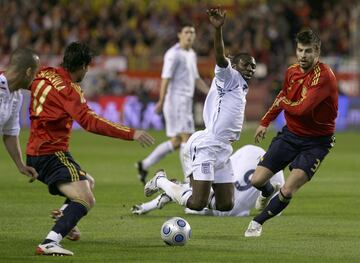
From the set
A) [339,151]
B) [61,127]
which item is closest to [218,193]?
[61,127]

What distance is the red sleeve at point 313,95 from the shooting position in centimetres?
1035

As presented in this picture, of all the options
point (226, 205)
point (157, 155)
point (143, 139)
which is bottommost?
point (157, 155)

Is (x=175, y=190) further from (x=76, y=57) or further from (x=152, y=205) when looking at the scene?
(x=76, y=57)

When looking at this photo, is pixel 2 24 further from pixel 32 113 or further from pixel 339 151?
pixel 32 113

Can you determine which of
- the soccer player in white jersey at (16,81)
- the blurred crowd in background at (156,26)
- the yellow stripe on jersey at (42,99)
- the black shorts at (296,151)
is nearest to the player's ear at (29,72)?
the soccer player in white jersey at (16,81)

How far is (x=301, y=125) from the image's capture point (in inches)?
424

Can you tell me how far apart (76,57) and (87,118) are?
88 centimetres

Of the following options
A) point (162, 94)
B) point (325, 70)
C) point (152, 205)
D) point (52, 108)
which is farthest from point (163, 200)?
point (162, 94)

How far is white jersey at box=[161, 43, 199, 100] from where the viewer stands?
53.8ft

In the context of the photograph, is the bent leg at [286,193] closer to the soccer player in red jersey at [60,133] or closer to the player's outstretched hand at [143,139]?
the soccer player in red jersey at [60,133]

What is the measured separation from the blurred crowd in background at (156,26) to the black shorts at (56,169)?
70.7 ft

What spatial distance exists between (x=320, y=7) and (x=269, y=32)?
3637 millimetres

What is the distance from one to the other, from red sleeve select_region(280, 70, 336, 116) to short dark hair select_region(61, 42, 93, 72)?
7.63 feet

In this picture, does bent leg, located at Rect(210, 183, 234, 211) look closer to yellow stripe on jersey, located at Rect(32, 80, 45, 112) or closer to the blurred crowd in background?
yellow stripe on jersey, located at Rect(32, 80, 45, 112)
